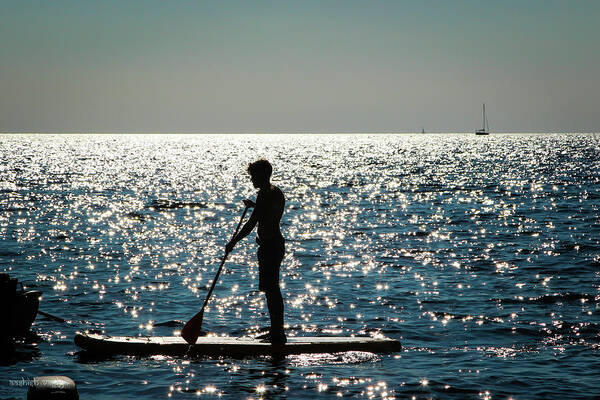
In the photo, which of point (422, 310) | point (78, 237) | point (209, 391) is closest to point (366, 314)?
point (422, 310)

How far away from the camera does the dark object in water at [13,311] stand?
12188mm

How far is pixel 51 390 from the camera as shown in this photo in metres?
7.57

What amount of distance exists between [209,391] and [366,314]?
6.29m

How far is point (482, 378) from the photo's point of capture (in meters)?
10.3

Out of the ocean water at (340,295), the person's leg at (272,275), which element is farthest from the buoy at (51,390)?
the person's leg at (272,275)

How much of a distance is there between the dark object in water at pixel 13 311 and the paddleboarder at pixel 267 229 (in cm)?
456

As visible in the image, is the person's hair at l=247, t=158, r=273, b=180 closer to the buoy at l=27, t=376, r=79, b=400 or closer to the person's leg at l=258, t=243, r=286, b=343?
the person's leg at l=258, t=243, r=286, b=343

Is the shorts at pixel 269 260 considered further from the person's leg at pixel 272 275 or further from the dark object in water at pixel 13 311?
the dark object in water at pixel 13 311

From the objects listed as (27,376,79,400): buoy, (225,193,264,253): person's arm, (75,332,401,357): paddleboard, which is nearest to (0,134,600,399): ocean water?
(75,332,401,357): paddleboard

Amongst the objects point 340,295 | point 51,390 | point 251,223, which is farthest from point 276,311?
point 340,295

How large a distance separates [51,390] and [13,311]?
209 inches

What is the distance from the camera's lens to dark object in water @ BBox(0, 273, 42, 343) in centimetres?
1219

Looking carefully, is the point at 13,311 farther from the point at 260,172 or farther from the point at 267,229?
the point at 260,172

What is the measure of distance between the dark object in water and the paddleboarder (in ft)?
15.0
